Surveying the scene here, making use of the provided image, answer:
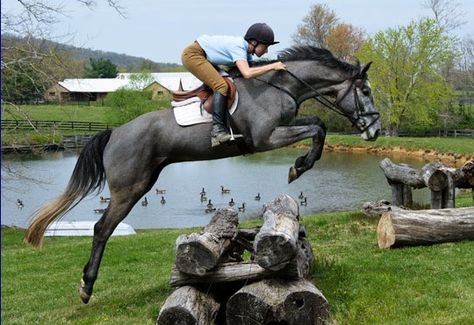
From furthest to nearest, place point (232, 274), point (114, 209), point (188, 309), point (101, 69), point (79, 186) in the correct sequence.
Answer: point (101, 69) < point (79, 186) < point (114, 209) < point (232, 274) < point (188, 309)

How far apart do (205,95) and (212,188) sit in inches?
941

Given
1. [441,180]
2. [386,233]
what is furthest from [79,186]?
[441,180]

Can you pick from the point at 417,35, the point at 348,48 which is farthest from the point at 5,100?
the point at 348,48

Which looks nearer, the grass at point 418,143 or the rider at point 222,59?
the rider at point 222,59

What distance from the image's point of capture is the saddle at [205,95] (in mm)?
6770

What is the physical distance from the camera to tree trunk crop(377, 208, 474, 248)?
9.33 m

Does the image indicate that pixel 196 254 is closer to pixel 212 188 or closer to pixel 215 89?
pixel 215 89

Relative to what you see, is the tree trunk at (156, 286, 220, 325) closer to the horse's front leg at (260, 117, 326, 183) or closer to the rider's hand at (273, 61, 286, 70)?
the horse's front leg at (260, 117, 326, 183)

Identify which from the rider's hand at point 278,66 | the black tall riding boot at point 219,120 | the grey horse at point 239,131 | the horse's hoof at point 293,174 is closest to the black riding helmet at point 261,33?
the rider's hand at point 278,66

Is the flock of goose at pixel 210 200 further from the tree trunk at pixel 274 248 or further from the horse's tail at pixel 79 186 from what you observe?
the tree trunk at pixel 274 248

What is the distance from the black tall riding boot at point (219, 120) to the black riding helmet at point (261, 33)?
74cm

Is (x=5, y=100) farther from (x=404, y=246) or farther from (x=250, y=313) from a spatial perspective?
(x=250, y=313)

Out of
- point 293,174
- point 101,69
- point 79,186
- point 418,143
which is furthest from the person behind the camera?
point 101,69

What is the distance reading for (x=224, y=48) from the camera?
6.84 meters
